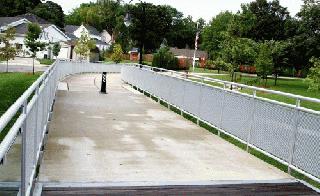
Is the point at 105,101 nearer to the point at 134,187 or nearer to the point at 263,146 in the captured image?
the point at 263,146

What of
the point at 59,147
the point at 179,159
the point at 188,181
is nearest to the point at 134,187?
the point at 188,181

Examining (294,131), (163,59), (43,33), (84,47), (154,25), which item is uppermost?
(154,25)

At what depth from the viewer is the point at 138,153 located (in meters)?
8.54

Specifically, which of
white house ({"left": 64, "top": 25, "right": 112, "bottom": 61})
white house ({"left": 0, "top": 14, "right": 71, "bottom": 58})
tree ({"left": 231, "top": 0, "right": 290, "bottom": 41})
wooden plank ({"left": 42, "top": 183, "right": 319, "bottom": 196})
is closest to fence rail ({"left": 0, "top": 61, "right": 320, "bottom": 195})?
wooden plank ({"left": 42, "top": 183, "right": 319, "bottom": 196})

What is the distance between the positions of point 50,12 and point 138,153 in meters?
117

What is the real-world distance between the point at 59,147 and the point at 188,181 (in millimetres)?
2995

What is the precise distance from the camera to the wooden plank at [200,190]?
19.9 ft

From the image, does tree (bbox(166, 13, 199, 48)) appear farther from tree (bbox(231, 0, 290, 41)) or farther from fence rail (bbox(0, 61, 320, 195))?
fence rail (bbox(0, 61, 320, 195))

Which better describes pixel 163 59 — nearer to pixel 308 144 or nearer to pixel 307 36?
pixel 307 36

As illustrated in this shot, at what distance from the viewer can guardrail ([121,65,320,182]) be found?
7.04 meters

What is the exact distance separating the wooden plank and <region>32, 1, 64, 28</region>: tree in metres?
115

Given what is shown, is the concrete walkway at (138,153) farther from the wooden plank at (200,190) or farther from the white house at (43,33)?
the white house at (43,33)

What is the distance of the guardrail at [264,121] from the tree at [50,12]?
108m

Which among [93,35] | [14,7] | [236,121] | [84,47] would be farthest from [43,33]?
[236,121]
